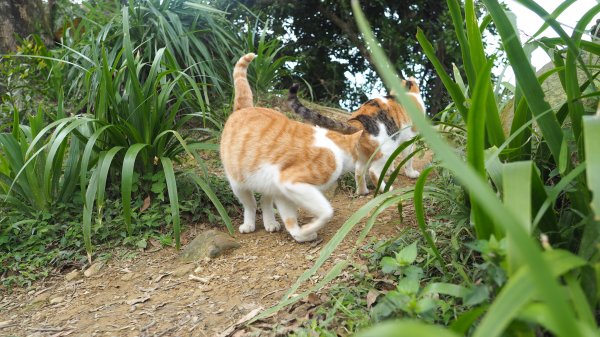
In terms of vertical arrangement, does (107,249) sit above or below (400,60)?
below

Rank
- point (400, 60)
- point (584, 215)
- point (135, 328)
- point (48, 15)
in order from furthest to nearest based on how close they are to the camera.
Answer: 1. point (400, 60)
2. point (48, 15)
3. point (135, 328)
4. point (584, 215)

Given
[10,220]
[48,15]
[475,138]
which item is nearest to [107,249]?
[10,220]

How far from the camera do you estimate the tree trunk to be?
18.6 feet

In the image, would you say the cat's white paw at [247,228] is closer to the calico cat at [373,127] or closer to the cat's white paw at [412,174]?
the calico cat at [373,127]

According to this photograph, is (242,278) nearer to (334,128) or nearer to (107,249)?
(107,249)

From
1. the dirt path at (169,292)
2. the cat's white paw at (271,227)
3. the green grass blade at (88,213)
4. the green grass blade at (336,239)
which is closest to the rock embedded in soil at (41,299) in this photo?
the dirt path at (169,292)

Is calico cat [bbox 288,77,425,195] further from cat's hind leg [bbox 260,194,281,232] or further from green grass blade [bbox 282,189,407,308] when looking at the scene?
green grass blade [bbox 282,189,407,308]

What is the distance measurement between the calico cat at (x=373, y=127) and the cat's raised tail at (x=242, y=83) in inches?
14.5

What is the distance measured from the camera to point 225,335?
221 centimetres

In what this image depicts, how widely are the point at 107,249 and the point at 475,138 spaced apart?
2.65 meters

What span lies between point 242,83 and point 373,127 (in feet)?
3.94

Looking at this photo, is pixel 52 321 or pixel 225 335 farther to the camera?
pixel 52 321

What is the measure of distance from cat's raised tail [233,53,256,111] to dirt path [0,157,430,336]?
1.05 m

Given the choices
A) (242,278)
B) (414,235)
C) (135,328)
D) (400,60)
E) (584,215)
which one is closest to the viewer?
(584,215)
